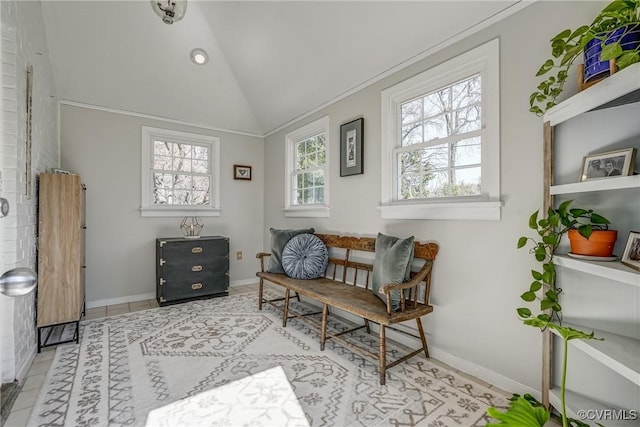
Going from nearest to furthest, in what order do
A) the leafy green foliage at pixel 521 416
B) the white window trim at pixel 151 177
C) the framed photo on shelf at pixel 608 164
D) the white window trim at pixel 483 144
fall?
the leafy green foliage at pixel 521 416 → the framed photo on shelf at pixel 608 164 → the white window trim at pixel 483 144 → the white window trim at pixel 151 177

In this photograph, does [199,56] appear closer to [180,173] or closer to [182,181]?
[180,173]

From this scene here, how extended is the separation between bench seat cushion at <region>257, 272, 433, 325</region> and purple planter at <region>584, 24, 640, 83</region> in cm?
159

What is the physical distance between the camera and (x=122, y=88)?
3.57 m

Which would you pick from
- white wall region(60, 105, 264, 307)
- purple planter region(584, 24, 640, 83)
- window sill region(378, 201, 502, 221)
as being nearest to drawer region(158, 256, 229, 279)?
white wall region(60, 105, 264, 307)

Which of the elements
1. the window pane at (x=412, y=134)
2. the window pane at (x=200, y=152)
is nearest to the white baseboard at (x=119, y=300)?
the window pane at (x=200, y=152)

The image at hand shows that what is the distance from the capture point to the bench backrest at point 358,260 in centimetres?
227

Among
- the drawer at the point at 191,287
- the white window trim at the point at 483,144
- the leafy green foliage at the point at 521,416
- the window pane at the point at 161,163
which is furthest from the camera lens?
the window pane at the point at 161,163

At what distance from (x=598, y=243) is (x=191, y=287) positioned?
3735mm

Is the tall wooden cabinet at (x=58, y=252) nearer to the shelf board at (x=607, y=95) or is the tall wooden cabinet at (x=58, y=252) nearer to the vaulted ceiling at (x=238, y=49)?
the vaulted ceiling at (x=238, y=49)

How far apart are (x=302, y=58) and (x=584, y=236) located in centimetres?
284

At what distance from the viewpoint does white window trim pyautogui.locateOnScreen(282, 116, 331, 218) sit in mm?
3418

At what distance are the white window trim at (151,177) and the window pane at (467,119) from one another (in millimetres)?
3303

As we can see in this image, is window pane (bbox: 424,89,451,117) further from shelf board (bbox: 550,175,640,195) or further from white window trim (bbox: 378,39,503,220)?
shelf board (bbox: 550,175,640,195)

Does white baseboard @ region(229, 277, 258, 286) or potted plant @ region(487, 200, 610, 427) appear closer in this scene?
potted plant @ region(487, 200, 610, 427)
